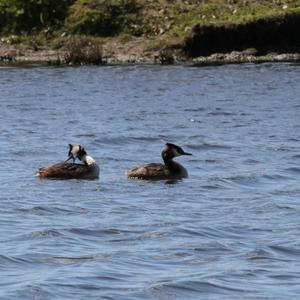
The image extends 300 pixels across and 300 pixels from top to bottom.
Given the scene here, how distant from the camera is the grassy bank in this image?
51812mm

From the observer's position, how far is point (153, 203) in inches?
697

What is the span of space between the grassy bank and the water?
15707 mm

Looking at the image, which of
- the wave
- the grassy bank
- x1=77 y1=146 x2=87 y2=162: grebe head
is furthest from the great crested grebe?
the grassy bank

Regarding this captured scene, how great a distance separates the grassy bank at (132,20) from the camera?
170ft

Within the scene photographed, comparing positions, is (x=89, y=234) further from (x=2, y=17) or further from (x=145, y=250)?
(x=2, y=17)

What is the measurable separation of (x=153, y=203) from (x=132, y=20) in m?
37.8

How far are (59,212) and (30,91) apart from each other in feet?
71.8

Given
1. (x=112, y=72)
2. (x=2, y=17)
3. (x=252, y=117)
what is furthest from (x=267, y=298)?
(x=2, y=17)

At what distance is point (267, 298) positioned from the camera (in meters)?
12.1

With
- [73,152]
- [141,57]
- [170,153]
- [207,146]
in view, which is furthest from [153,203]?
[141,57]

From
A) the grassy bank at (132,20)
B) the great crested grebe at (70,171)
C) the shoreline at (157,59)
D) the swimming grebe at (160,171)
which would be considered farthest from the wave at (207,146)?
the grassy bank at (132,20)

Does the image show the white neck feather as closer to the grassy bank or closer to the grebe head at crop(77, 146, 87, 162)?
the grebe head at crop(77, 146, 87, 162)

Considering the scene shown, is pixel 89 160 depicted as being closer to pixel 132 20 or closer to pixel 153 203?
pixel 153 203

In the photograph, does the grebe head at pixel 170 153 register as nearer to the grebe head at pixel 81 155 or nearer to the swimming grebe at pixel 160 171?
the swimming grebe at pixel 160 171
